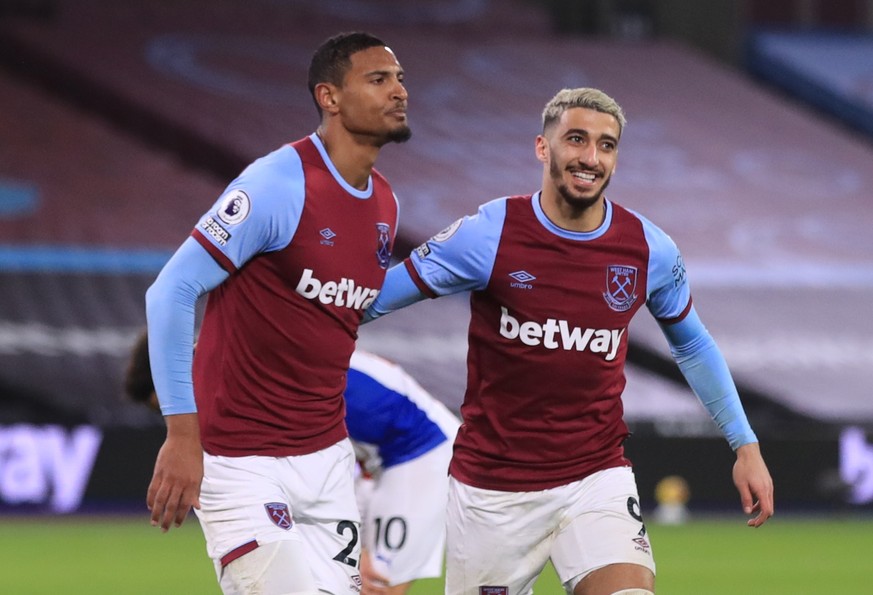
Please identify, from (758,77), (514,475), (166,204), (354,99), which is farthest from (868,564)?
(758,77)

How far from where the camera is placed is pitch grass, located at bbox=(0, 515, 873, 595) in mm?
9750

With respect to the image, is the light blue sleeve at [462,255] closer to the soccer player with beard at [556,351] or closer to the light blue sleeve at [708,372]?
the soccer player with beard at [556,351]

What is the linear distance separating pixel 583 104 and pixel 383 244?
0.76m

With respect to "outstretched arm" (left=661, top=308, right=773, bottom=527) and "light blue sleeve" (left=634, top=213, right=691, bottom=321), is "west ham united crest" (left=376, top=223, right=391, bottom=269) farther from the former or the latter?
"outstretched arm" (left=661, top=308, right=773, bottom=527)

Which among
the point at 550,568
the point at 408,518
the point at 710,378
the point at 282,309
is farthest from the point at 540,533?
the point at 550,568

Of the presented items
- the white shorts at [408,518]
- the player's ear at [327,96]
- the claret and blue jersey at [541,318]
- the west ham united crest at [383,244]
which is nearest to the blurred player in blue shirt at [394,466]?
the white shorts at [408,518]

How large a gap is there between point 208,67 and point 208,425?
691 inches

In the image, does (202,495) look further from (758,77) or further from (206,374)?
(758,77)

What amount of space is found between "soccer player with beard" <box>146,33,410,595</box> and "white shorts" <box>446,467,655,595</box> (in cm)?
43

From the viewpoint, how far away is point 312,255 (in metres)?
4.64

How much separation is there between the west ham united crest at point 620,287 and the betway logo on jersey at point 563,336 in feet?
0.28

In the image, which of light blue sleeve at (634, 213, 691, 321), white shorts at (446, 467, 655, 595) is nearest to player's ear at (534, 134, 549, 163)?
light blue sleeve at (634, 213, 691, 321)

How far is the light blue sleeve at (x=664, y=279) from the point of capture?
5.04 metres

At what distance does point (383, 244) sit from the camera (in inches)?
193
